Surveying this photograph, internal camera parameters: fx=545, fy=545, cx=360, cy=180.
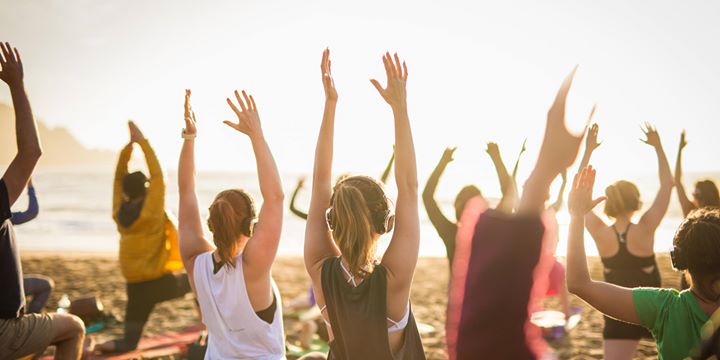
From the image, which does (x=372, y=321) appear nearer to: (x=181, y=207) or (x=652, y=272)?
(x=181, y=207)

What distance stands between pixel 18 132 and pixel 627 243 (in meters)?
5.00

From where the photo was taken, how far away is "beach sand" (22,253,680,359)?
7.82 m

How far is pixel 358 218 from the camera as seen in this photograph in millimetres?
2684

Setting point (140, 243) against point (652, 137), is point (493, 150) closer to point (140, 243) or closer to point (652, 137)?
A: point (652, 137)

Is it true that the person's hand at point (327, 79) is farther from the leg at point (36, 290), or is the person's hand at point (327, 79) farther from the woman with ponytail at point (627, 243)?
the leg at point (36, 290)

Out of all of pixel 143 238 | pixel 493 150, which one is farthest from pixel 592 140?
pixel 143 238

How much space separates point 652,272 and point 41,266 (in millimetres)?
14133

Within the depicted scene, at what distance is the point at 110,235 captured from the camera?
2438cm

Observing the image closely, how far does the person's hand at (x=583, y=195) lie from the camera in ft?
8.79

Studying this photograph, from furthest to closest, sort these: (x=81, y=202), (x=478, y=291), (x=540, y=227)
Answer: (x=81, y=202), (x=478, y=291), (x=540, y=227)

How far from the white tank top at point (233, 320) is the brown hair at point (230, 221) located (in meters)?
0.10

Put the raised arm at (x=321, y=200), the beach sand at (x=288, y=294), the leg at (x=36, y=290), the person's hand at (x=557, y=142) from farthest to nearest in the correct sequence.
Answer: the beach sand at (x=288, y=294), the leg at (x=36, y=290), the raised arm at (x=321, y=200), the person's hand at (x=557, y=142)

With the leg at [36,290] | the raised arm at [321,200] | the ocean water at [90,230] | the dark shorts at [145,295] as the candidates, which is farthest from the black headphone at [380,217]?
the ocean water at [90,230]

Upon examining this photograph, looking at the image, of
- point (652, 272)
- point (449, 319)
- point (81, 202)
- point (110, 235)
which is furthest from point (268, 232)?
point (81, 202)
